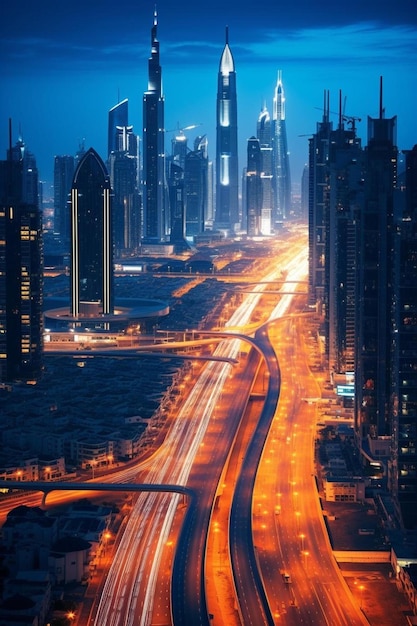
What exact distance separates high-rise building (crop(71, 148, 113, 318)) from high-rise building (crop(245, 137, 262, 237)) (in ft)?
126

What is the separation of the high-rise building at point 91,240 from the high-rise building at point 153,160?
26.2 meters

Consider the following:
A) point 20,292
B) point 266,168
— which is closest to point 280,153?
point 266,168

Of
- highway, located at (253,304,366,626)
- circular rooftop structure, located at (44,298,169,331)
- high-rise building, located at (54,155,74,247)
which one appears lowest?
highway, located at (253,304,366,626)

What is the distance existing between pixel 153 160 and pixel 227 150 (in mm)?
14116

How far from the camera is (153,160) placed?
186 ft

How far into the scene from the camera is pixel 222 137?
6938 centimetres

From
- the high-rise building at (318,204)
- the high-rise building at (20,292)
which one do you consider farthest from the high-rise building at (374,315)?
the high-rise building at (318,204)

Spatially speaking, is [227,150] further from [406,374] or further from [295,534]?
[295,534]

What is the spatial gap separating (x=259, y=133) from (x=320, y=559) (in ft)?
208

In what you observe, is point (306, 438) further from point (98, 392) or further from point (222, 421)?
point (98, 392)

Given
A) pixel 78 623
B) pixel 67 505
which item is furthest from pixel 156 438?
pixel 78 623

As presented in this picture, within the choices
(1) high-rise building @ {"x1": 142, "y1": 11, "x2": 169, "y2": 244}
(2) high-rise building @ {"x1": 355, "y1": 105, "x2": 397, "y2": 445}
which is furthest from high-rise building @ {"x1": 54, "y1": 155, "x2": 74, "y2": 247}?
(2) high-rise building @ {"x1": 355, "y1": 105, "x2": 397, "y2": 445}

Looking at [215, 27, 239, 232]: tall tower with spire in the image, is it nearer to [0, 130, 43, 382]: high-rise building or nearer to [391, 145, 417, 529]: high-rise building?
[0, 130, 43, 382]: high-rise building

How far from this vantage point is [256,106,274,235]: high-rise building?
68.4 metres
